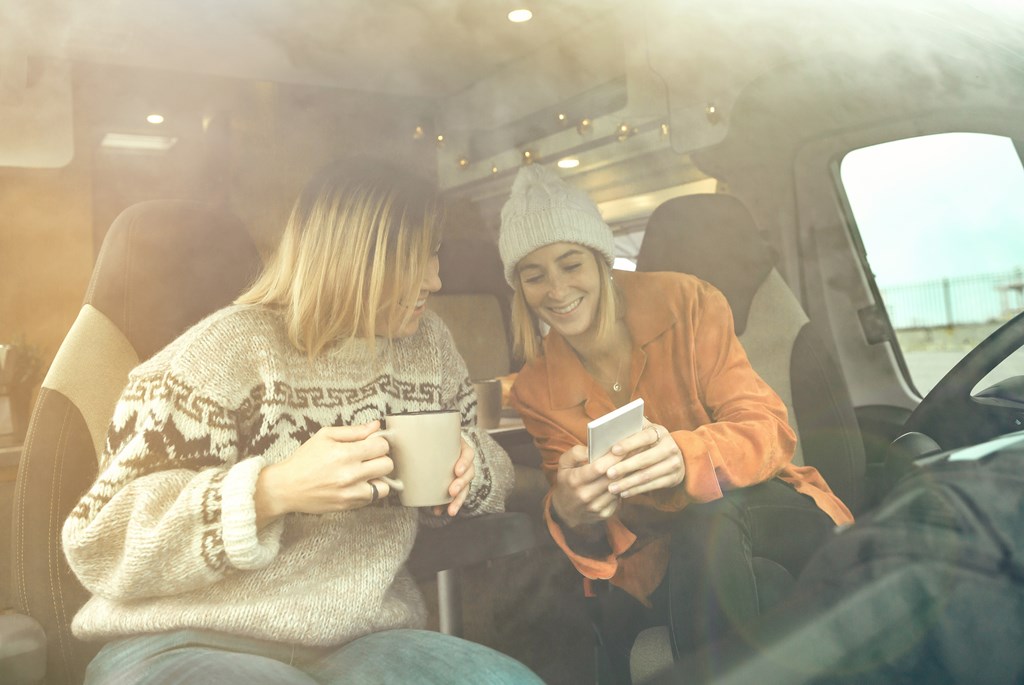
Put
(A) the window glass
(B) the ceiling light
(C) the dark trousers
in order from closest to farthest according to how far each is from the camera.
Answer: (B) the ceiling light
(C) the dark trousers
(A) the window glass

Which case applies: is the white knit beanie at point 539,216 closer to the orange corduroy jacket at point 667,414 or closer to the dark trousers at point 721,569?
the orange corduroy jacket at point 667,414

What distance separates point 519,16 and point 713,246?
32 cm

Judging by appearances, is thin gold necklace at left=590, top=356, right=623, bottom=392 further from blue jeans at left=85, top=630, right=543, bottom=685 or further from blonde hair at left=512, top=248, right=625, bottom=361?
blue jeans at left=85, top=630, right=543, bottom=685

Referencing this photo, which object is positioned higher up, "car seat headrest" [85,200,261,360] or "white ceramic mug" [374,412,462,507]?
"car seat headrest" [85,200,261,360]

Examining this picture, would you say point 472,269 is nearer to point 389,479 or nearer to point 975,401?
point 389,479

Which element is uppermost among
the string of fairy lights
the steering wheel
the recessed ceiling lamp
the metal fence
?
the recessed ceiling lamp

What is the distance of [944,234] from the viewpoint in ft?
2.34

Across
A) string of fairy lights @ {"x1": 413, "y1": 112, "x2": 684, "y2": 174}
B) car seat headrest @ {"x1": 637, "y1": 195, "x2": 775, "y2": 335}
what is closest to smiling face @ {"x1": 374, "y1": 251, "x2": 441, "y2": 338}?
string of fairy lights @ {"x1": 413, "y1": 112, "x2": 684, "y2": 174}

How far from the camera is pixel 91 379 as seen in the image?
54 centimetres

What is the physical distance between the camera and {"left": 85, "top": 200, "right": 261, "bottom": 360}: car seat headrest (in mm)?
508

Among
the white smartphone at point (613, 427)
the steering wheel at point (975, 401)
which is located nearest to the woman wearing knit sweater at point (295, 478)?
the white smartphone at point (613, 427)

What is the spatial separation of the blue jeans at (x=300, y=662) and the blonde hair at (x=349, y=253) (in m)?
0.23

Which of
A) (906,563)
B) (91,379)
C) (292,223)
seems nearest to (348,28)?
(292,223)

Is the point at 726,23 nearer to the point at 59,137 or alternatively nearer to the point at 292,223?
the point at 292,223
